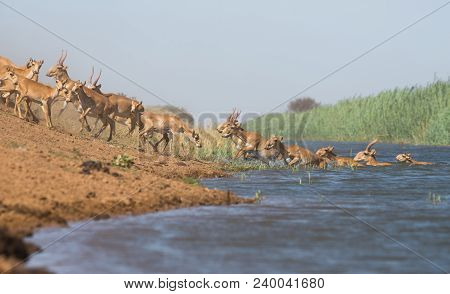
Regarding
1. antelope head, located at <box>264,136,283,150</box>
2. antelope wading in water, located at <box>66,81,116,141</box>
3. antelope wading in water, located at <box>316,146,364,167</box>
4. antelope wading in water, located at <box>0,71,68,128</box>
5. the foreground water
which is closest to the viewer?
the foreground water

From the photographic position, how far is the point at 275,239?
9.49 meters

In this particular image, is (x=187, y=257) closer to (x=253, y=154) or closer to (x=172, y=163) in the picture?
(x=172, y=163)

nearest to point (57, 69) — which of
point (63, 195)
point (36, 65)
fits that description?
point (36, 65)

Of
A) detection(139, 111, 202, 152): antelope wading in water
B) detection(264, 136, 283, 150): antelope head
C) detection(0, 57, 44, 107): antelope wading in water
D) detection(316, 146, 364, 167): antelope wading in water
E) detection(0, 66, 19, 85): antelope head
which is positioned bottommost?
detection(316, 146, 364, 167): antelope wading in water

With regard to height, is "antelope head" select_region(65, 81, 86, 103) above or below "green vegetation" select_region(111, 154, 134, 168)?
above

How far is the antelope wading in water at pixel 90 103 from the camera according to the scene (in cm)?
2308

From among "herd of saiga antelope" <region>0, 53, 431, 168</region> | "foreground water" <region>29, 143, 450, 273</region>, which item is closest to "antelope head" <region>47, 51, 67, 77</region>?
"herd of saiga antelope" <region>0, 53, 431, 168</region>

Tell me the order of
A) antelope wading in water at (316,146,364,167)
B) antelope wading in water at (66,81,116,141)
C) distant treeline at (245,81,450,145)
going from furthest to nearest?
1. distant treeline at (245,81,450,145)
2. antelope wading in water at (316,146,364,167)
3. antelope wading in water at (66,81,116,141)

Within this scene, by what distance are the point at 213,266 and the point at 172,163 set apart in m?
12.4

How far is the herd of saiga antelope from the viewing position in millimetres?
22609

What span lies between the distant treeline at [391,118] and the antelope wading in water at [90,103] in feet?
56.5

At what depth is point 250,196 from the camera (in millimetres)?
14477

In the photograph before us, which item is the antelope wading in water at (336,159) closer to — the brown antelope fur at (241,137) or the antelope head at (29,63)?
the brown antelope fur at (241,137)

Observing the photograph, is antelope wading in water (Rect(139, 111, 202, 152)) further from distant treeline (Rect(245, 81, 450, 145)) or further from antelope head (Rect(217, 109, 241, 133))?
distant treeline (Rect(245, 81, 450, 145))
